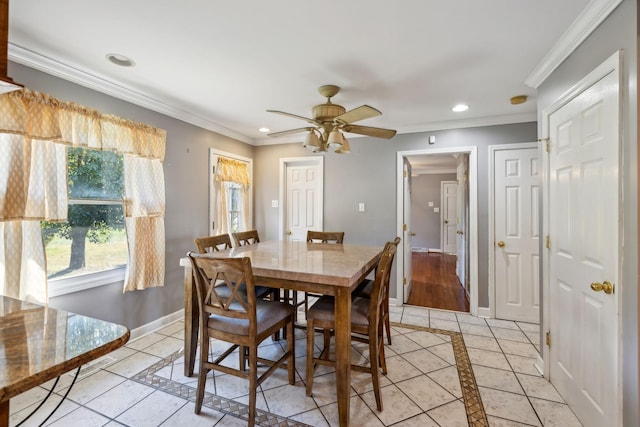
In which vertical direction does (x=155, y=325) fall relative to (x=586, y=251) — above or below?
below

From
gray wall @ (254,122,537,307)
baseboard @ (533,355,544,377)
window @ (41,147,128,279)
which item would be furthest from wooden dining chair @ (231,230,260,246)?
baseboard @ (533,355,544,377)

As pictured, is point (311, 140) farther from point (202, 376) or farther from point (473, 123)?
point (473, 123)

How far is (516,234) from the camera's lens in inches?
129

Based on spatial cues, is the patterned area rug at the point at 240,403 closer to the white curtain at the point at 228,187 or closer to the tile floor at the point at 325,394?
the tile floor at the point at 325,394

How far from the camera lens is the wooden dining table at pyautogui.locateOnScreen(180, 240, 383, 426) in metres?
1.65

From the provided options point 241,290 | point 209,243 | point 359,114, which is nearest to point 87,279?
point 209,243

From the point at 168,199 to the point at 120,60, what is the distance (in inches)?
54.9

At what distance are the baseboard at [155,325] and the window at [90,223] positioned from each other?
2.19ft

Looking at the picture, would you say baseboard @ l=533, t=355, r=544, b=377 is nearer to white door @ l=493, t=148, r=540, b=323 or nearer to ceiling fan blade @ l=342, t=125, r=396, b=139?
white door @ l=493, t=148, r=540, b=323

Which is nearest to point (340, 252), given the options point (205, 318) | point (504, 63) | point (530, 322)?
point (205, 318)

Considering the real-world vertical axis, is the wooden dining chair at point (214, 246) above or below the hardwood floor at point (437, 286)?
above

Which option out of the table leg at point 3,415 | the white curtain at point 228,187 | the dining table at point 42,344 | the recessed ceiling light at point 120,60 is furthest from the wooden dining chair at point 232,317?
the white curtain at point 228,187

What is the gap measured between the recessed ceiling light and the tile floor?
2388mm

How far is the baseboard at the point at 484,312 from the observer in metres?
3.40
